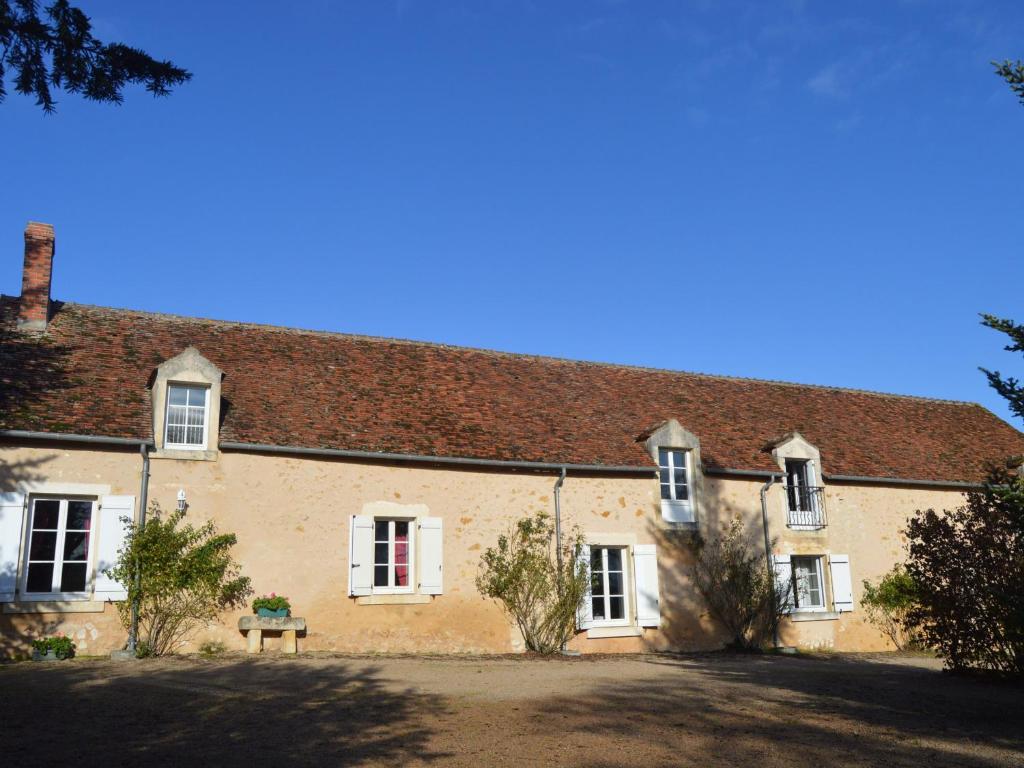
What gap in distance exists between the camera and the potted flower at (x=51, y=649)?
37.9ft

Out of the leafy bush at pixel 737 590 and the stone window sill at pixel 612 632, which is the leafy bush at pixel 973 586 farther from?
the stone window sill at pixel 612 632

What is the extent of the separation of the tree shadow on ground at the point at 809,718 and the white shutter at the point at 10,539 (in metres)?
7.65

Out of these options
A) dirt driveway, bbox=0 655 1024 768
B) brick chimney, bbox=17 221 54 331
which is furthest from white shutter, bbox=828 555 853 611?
brick chimney, bbox=17 221 54 331

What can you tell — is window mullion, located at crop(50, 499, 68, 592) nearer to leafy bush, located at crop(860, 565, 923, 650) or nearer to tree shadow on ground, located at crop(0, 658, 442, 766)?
tree shadow on ground, located at crop(0, 658, 442, 766)

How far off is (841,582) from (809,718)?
31.2ft

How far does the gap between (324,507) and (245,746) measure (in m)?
7.09

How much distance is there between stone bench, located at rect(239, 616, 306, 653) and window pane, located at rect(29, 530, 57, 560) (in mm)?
2775

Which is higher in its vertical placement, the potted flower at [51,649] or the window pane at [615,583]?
the window pane at [615,583]

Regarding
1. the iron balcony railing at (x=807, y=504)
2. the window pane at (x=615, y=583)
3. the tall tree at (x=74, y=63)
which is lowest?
the window pane at (x=615, y=583)

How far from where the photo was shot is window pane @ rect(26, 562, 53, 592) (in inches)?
475

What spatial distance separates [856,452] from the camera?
18844mm

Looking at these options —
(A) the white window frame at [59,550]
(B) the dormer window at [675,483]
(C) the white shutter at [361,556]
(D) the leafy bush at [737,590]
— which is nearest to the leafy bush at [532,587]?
(C) the white shutter at [361,556]

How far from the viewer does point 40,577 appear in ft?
39.7


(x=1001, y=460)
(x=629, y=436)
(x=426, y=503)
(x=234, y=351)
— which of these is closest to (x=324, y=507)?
(x=426, y=503)
